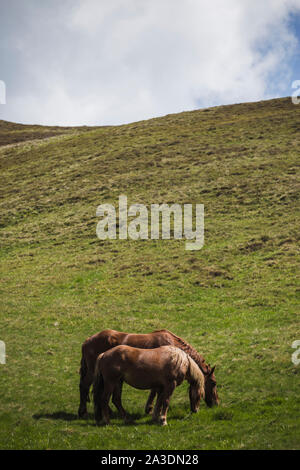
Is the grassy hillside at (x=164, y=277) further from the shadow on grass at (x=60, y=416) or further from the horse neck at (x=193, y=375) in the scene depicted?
the horse neck at (x=193, y=375)

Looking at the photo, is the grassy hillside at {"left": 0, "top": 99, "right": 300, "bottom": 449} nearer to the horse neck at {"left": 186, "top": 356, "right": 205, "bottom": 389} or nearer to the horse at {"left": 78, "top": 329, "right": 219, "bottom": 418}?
the horse at {"left": 78, "top": 329, "right": 219, "bottom": 418}

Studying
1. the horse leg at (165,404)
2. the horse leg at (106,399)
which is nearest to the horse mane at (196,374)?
the horse leg at (165,404)

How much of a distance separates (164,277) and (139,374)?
18.2 meters

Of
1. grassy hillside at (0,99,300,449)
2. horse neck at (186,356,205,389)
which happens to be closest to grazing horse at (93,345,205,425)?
horse neck at (186,356,205,389)

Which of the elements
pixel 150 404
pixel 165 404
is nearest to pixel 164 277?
pixel 150 404

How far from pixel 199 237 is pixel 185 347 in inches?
896

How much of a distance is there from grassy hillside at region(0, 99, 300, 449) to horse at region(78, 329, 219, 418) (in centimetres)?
73

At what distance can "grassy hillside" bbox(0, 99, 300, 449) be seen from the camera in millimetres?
11211

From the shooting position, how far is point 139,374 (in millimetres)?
11117

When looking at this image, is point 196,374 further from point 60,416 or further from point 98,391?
point 60,416

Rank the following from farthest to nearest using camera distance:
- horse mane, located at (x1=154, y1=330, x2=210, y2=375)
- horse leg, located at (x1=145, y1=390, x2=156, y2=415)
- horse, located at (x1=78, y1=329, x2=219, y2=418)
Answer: horse mane, located at (x1=154, y1=330, x2=210, y2=375)
horse, located at (x1=78, y1=329, x2=219, y2=418)
horse leg, located at (x1=145, y1=390, x2=156, y2=415)

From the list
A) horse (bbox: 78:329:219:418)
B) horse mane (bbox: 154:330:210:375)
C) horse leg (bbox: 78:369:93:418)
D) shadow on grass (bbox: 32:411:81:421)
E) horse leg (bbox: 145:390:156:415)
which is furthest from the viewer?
horse mane (bbox: 154:330:210:375)

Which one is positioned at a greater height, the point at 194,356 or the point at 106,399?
the point at 194,356
